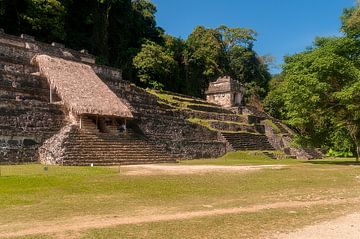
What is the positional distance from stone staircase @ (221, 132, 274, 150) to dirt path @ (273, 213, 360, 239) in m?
21.9

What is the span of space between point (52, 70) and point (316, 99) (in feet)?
45.3

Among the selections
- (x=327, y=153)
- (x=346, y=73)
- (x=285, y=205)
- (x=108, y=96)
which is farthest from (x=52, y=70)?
(x=327, y=153)

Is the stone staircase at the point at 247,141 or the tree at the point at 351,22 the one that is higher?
the tree at the point at 351,22

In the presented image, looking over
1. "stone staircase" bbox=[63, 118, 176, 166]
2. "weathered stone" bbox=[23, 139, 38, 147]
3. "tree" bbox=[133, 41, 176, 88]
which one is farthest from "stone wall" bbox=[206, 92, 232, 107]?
"weathered stone" bbox=[23, 139, 38, 147]

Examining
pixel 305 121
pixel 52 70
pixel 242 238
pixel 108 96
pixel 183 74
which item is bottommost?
pixel 242 238

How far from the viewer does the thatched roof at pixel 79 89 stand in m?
20.4

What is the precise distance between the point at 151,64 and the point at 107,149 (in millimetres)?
22937

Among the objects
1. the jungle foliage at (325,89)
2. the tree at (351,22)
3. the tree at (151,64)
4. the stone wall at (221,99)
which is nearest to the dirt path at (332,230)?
the jungle foliage at (325,89)

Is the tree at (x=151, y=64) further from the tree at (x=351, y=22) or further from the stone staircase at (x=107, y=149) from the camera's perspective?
the stone staircase at (x=107, y=149)

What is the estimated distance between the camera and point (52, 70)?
75.3ft

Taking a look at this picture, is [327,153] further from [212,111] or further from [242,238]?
[242,238]

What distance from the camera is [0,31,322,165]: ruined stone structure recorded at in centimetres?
1809

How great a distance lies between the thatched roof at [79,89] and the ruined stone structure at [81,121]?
5 centimetres

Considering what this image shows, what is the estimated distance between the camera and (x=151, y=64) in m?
41.3
